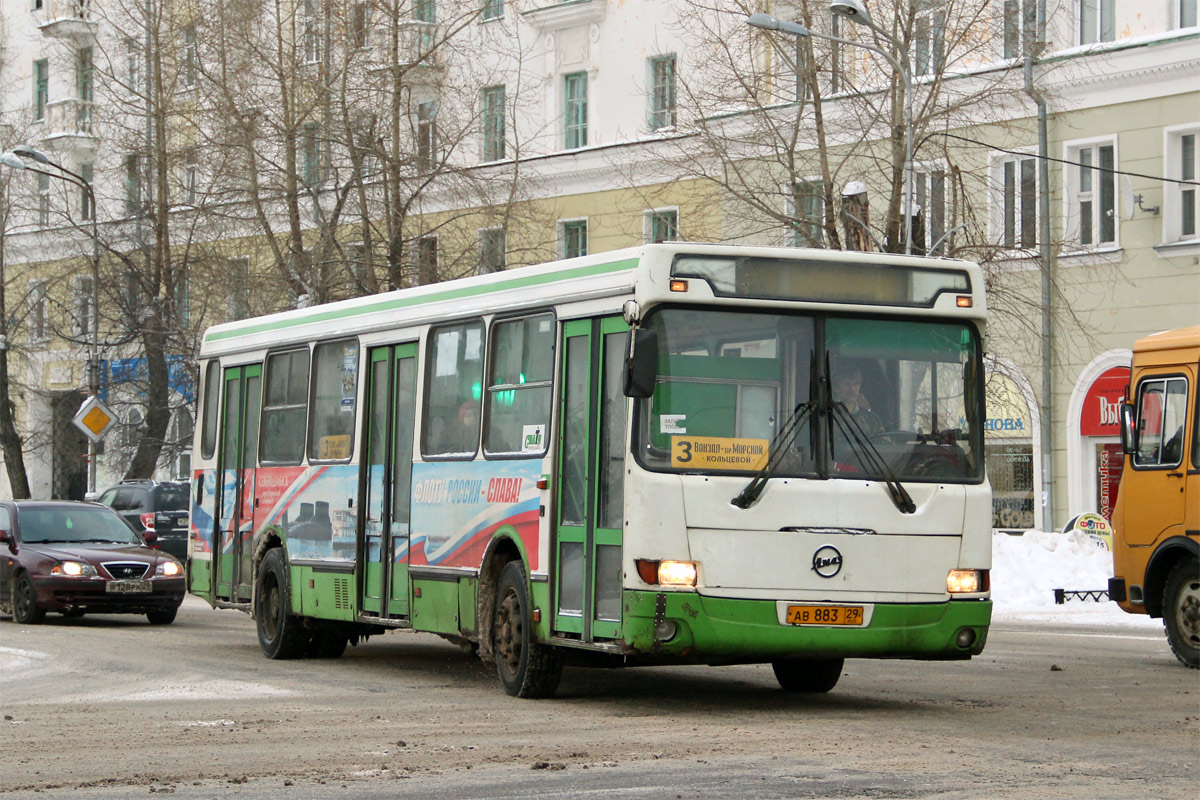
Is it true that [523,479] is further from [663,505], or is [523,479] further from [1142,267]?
[1142,267]

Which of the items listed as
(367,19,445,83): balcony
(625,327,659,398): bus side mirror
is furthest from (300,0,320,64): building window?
(625,327,659,398): bus side mirror

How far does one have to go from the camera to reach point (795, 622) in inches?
477

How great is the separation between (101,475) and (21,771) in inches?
1882

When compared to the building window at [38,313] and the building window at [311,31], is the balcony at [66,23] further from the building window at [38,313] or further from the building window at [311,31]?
the building window at [311,31]

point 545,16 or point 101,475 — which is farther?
point 101,475

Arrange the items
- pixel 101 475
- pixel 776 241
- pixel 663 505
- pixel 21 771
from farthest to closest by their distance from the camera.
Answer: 1. pixel 101 475
2. pixel 776 241
3. pixel 663 505
4. pixel 21 771

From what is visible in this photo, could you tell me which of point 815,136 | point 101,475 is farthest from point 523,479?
point 101,475

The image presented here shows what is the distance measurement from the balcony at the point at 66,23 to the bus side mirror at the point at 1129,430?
42.9 m

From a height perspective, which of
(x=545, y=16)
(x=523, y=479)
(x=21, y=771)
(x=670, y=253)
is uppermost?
(x=545, y=16)

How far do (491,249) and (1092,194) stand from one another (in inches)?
426

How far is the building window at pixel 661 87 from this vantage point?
38.3 metres

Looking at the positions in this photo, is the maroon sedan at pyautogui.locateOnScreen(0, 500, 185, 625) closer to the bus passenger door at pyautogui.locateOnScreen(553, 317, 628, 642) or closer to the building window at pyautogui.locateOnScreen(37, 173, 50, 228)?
the bus passenger door at pyautogui.locateOnScreen(553, 317, 628, 642)

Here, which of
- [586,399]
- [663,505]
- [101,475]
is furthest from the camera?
[101,475]

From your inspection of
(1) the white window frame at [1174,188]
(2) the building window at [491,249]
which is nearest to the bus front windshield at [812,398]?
(1) the white window frame at [1174,188]
